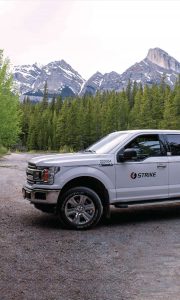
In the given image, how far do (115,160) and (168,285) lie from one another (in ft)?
13.1

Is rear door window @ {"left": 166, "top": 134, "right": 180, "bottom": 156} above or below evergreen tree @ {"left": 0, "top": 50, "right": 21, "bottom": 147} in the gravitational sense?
below

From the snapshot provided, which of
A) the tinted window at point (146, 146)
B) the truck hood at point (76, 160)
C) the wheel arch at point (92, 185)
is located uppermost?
the tinted window at point (146, 146)

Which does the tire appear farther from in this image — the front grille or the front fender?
the front grille

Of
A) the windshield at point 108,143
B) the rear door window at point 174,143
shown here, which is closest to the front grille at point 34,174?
the windshield at point 108,143

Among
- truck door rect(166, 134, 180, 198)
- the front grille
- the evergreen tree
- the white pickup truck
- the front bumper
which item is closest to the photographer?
the front bumper

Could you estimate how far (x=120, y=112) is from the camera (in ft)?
351

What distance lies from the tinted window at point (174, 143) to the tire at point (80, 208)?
7.33ft

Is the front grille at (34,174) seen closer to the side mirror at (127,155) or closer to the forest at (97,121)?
the side mirror at (127,155)

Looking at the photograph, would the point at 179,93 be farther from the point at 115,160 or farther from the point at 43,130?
the point at 115,160

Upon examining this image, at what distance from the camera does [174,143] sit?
9633 millimetres

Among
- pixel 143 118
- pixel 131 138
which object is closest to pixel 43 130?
pixel 143 118

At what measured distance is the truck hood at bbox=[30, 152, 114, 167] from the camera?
27.6 feet

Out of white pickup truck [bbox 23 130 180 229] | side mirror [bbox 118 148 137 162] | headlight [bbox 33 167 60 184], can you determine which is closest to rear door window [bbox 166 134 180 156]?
white pickup truck [bbox 23 130 180 229]

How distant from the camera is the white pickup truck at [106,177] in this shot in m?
8.32
